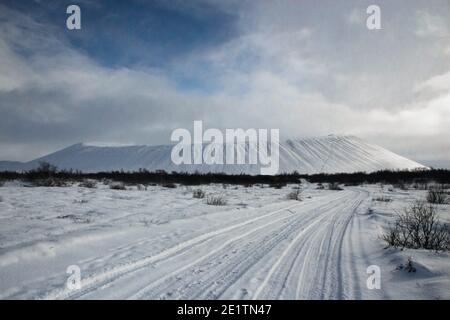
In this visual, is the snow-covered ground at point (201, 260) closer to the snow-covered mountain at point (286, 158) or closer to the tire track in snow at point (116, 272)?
the tire track in snow at point (116, 272)

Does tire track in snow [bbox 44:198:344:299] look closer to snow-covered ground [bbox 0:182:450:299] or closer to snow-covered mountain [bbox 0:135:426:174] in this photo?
Result: snow-covered ground [bbox 0:182:450:299]

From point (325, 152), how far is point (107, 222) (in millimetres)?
97019

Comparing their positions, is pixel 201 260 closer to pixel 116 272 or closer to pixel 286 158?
pixel 116 272

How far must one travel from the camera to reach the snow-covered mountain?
83.4 meters

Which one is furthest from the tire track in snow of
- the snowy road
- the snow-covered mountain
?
the snow-covered mountain

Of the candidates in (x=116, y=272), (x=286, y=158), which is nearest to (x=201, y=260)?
(x=116, y=272)

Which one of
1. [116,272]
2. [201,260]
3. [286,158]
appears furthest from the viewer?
[286,158]

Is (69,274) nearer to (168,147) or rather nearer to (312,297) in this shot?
(312,297)

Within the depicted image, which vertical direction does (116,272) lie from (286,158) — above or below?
below

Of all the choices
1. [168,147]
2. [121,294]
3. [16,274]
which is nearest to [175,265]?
[121,294]

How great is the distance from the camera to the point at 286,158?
289 feet

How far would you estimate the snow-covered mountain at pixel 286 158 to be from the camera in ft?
274

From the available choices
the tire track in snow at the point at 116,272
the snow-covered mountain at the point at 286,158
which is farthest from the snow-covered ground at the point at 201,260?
the snow-covered mountain at the point at 286,158

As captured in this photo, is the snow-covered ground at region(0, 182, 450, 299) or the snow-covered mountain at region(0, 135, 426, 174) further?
the snow-covered mountain at region(0, 135, 426, 174)
